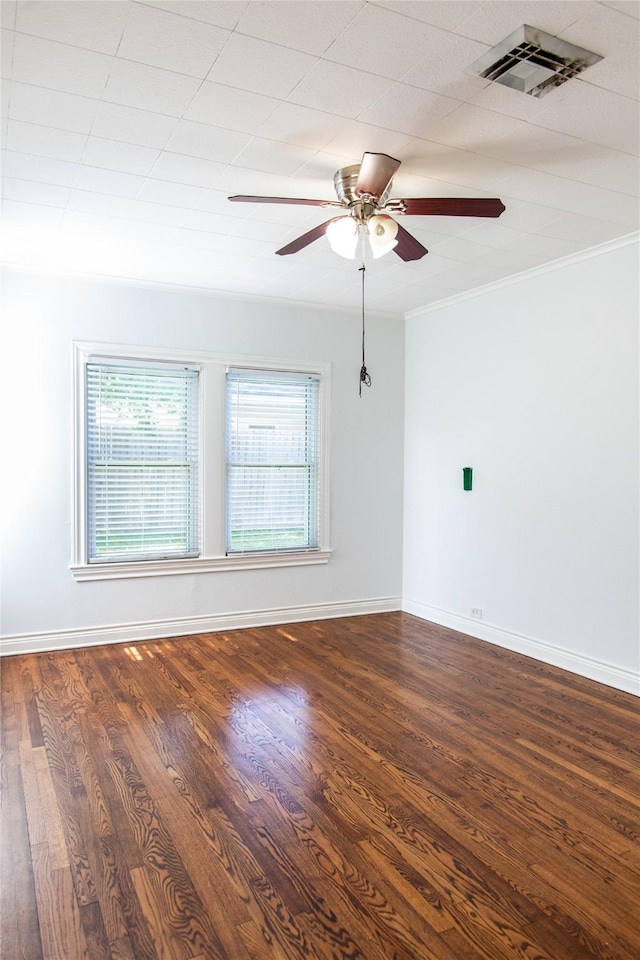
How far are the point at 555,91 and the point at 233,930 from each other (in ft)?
9.99

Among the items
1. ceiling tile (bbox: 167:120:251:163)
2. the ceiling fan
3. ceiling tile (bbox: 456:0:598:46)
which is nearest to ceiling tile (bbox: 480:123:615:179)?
the ceiling fan

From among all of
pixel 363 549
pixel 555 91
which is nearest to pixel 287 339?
pixel 363 549

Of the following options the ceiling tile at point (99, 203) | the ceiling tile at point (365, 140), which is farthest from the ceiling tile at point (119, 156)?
the ceiling tile at point (365, 140)

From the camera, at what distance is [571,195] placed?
133 inches

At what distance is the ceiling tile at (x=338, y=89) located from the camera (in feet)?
7.74

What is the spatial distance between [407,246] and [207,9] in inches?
59.7

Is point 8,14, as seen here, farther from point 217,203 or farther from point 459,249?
point 459,249

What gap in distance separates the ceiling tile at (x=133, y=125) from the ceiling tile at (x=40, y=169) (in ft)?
1.31

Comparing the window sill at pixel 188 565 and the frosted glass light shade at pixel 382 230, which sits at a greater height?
the frosted glass light shade at pixel 382 230

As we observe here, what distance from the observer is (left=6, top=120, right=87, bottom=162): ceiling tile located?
9.09 ft

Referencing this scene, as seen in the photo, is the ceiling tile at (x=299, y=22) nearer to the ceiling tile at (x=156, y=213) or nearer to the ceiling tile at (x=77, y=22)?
the ceiling tile at (x=77, y=22)

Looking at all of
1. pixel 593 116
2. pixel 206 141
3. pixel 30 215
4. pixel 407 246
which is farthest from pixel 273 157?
pixel 30 215

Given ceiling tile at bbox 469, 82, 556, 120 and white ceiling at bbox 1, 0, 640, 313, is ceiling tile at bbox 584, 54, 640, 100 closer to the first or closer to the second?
white ceiling at bbox 1, 0, 640, 313

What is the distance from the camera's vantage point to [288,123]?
270cm
